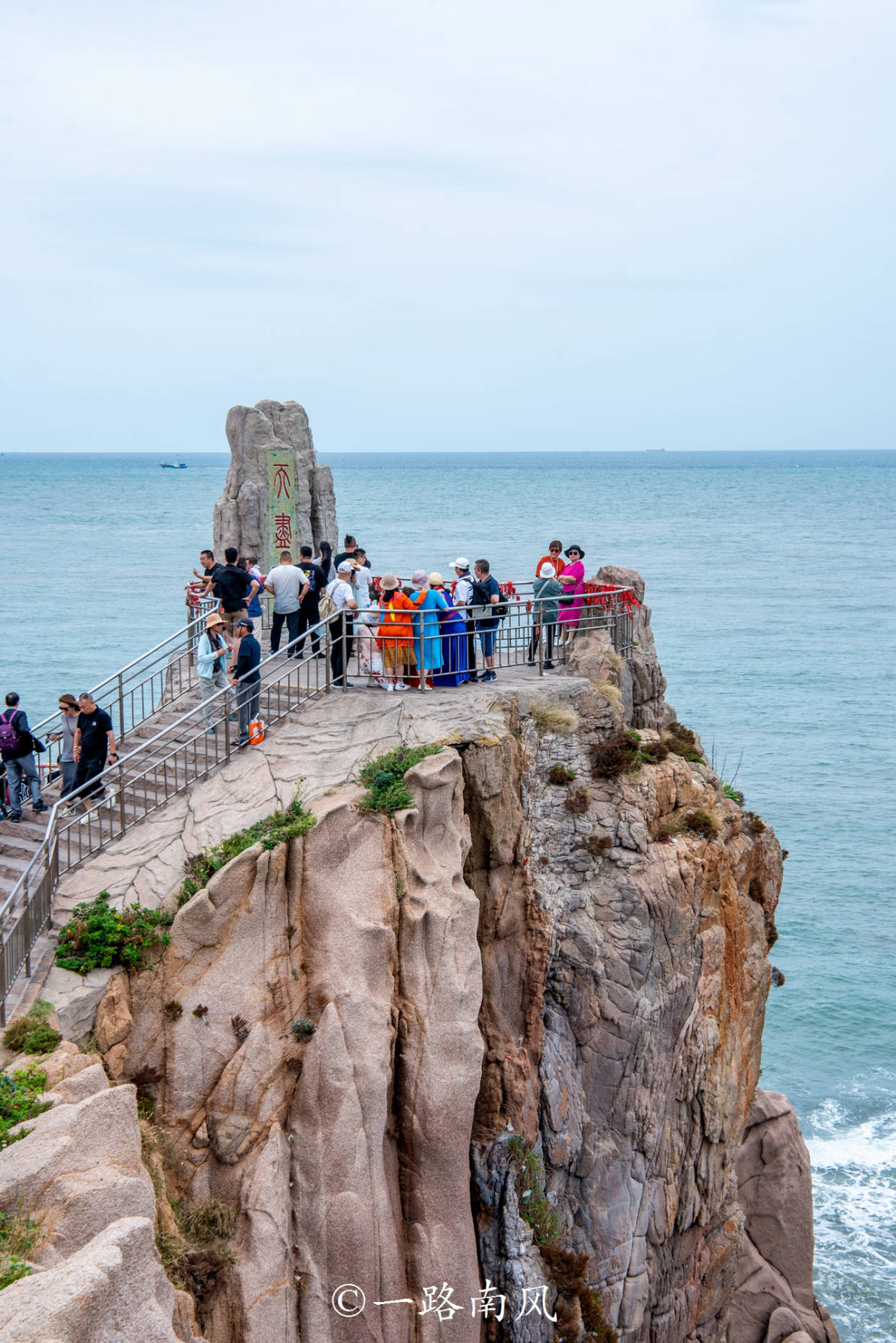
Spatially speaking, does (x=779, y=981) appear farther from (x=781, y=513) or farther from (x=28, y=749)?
(x=781, y=513)

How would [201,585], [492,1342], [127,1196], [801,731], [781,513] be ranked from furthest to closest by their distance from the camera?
[781,513] < [801,731] < [201,585] < [492,1342] < [127,1196]

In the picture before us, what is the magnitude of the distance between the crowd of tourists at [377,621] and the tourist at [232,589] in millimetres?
16

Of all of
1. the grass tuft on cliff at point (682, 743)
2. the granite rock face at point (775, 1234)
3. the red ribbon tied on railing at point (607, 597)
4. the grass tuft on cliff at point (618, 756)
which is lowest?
the granite rock face at point (775, 1234)

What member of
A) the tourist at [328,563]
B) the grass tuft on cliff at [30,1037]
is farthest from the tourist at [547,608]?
the grass tuft on cliff at [30,1037]

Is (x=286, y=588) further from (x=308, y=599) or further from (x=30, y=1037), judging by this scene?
(x=30, y=1037)

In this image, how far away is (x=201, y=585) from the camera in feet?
74.5

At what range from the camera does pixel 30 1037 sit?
12.7 meters

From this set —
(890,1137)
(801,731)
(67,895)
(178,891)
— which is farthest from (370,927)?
(801,731)

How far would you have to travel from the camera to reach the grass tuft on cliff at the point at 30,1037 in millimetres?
12656

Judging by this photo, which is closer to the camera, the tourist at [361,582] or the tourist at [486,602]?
the tourist at [486,602]

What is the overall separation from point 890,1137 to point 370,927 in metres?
20.6

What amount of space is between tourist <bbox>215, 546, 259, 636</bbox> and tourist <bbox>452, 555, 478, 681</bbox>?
330 cm

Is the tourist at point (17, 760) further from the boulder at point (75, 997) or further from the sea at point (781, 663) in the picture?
the sea at point (781, 663)

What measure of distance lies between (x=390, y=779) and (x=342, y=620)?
3.40 m
